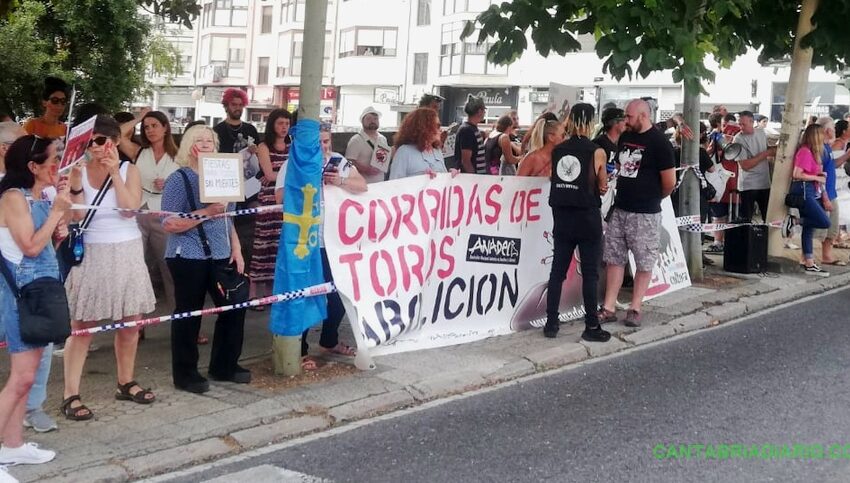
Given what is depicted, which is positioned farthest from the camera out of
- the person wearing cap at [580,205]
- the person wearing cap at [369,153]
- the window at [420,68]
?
the window at [420,68]

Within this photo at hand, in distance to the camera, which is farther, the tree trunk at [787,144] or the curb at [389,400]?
the tree trunk at [787,144]

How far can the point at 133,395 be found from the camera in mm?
6285

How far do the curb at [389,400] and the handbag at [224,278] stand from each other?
0.83 metres

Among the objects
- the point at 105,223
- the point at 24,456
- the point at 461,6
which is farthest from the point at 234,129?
the point at 461,6

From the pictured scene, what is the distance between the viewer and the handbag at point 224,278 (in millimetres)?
6445

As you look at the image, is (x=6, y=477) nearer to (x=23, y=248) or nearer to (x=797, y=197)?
(x=23, y=248)

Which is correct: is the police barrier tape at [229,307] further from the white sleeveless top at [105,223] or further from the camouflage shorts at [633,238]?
the camouflage shorts at [633,238]

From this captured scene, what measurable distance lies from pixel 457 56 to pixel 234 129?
129 ft

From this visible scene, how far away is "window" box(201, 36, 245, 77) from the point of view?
6317cm

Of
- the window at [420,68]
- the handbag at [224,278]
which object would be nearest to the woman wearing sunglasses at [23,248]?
the handbag at [224,278]

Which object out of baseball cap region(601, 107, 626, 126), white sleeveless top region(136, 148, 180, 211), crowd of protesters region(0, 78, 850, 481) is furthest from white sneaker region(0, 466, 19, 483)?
baseball cap region(601, 107, 626, 126)

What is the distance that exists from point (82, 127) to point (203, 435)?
192 cm

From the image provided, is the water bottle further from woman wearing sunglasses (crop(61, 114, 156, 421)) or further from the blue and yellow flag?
the blue and yellow flag

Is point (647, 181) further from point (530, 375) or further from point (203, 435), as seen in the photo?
point (203, 435)
